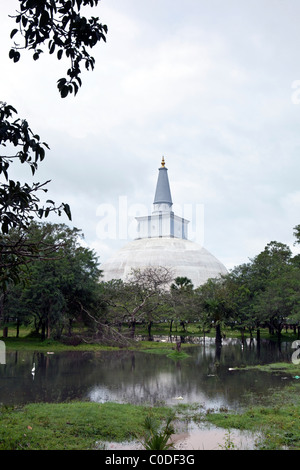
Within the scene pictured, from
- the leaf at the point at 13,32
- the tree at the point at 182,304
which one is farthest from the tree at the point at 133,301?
the leaf at the point at 13,32

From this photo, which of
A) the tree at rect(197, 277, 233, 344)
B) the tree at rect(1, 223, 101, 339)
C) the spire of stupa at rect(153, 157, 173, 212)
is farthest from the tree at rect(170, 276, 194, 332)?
the spire of stupa at rect(153, 157, 173, 212)

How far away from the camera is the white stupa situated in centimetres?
6744

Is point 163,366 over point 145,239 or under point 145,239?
under

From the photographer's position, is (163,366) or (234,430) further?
(163,366)

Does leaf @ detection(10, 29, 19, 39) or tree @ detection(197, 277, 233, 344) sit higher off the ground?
leaf @ detection(10, 29, 19, 39)

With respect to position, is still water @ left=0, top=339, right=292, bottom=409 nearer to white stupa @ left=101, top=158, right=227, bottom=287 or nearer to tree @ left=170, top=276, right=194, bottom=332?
tree @ left=170, top=276, right=194, bottom=332

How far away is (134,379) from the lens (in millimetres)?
16297

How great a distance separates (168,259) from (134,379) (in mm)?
52145

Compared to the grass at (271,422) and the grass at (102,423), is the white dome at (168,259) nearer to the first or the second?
the grass at (271,422)

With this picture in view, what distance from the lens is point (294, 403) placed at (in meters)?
11.3

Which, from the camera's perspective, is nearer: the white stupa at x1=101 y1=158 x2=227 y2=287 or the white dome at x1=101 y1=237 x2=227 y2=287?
the white dome at x1=101 y1=237 x2=227 y2=287
